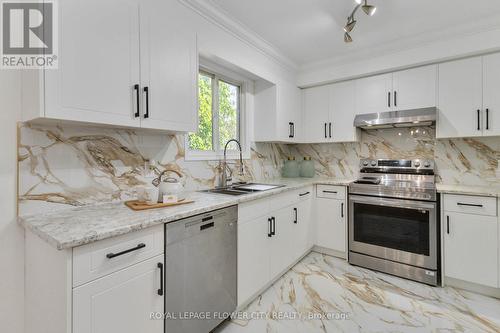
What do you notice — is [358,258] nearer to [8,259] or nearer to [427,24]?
[427,24]

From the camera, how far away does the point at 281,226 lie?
242 cm

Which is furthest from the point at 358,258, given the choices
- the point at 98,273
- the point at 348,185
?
the point at 98,273

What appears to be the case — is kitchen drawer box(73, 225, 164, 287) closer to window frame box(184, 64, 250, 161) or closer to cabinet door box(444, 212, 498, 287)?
window frame box(184, 64, 250, 161)

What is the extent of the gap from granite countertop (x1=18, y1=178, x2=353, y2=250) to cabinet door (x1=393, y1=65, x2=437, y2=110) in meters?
2.35

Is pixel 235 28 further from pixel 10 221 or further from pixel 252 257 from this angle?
pixel 10 221

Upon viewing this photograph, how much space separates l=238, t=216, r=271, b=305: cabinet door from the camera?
6.24ft

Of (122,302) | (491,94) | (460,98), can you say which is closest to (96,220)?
(122,302)

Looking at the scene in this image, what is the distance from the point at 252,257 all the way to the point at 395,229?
1.57 meters

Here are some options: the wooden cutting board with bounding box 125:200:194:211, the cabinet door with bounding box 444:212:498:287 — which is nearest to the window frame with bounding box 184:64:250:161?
the wooden cutting board with bounding box 125:200:194:211

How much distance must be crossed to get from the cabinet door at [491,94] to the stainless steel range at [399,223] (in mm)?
629

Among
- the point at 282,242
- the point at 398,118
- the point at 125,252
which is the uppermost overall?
the point at 398,118

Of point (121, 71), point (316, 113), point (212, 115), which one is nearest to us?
point (121, 71)

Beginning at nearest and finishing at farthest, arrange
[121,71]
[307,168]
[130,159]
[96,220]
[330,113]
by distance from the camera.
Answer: [96,220]
[121,71]
[130,159]
[330,113]
[307,168]

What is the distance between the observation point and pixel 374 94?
2982mm
